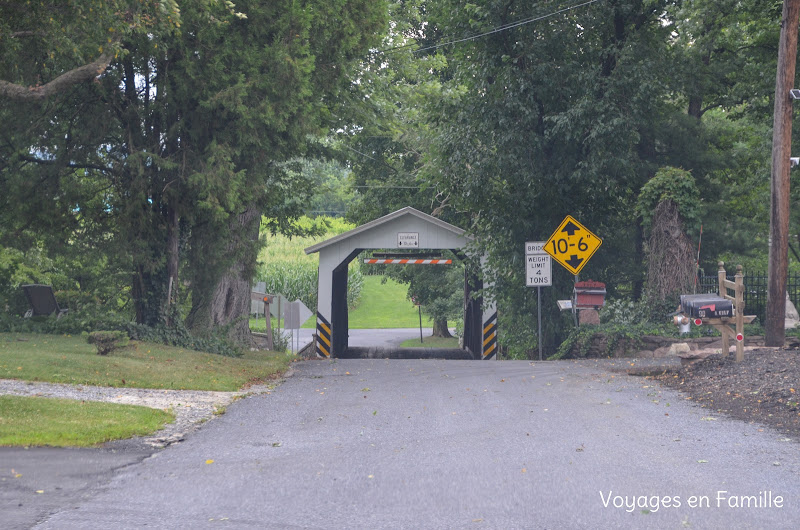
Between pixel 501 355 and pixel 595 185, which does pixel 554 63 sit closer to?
pixel 595 185

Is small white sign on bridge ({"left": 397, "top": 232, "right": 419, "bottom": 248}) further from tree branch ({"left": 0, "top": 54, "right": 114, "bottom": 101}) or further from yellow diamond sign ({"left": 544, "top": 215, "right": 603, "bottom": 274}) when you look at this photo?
tree branch ({"left": 0, "top": 54, "right": 114, "bottom": 101})

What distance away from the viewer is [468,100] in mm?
23359

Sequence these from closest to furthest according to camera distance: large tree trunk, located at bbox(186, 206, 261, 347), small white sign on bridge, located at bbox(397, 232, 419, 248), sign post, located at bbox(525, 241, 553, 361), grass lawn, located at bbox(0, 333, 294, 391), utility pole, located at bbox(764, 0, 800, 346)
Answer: grass lawn, located at bbox(0, 333, 294, 391), utility pole, located at bbox(764, 0, 800, 346), large tree trunk, located at bbox(186, 206, 261, 347), sign post, located at bbox(525, 241, 553, 361), small white sign on bridge, located at bbox(397, 232, 419, 248)

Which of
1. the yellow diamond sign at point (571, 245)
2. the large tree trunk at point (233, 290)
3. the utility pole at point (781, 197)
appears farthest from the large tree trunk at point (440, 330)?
the utility pole at point (781, 197)

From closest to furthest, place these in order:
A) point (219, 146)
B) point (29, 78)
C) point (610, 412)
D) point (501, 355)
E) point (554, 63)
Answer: point (610, 412), point (29, 78), point (219, 146), point (554, 63), point (501, 355)

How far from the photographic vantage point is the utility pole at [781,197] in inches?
693

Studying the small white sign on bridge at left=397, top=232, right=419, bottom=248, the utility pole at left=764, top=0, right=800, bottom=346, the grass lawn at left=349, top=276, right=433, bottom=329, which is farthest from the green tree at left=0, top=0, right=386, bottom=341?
the grass lawn at left=349, top=276, right=433, bottom=329

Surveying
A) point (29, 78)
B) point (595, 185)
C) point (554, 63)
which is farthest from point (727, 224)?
point (29, 78)

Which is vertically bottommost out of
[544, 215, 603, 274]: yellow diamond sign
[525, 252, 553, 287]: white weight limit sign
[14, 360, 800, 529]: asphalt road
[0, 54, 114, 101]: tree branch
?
[14, 360, 800, 529]: asphalt road

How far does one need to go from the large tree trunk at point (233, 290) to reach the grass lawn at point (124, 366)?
2.50 m

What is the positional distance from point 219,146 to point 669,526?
561 inches

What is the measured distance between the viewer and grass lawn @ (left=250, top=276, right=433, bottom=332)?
5916 cm

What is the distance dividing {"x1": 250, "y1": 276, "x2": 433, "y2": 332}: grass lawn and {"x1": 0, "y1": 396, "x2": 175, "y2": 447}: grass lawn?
40.1 m

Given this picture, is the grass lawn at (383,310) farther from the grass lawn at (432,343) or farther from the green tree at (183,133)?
the green tree at (183,133)
